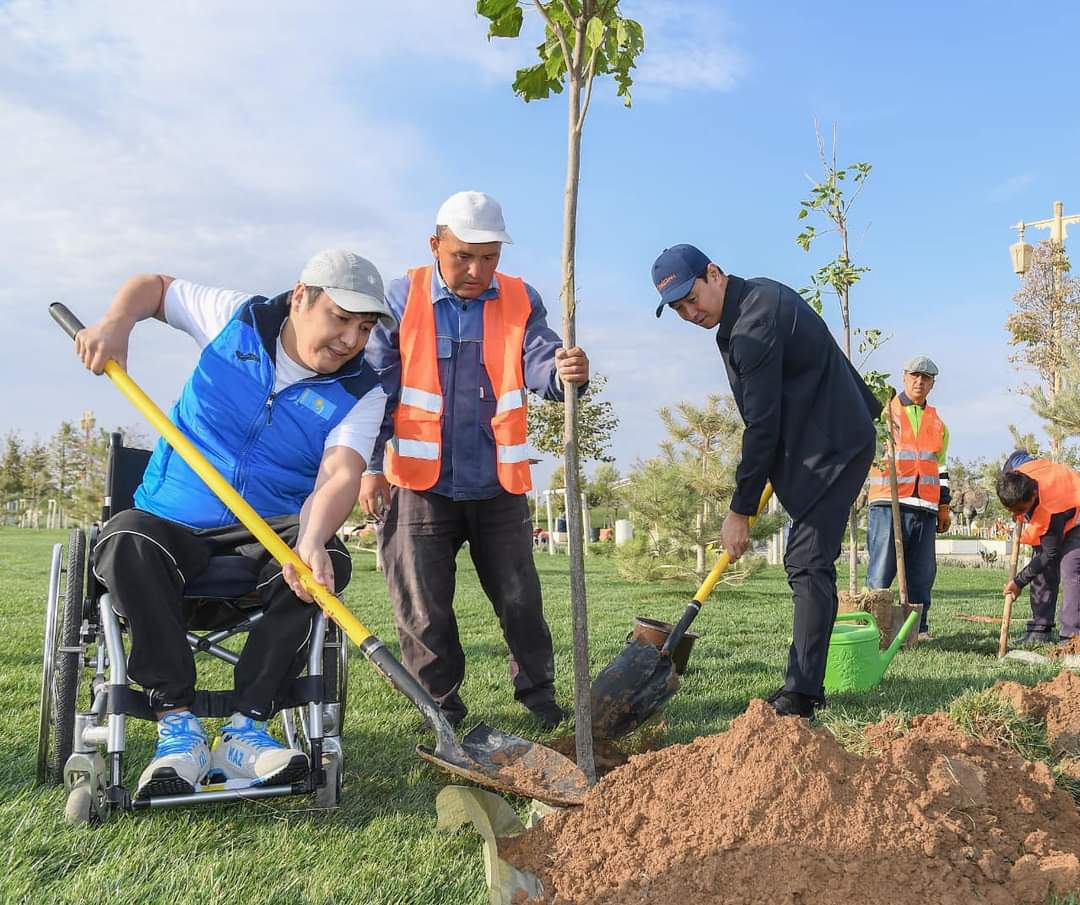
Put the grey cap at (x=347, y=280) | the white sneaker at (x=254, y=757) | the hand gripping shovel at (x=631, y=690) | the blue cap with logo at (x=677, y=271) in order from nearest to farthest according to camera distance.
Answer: the white sneaker at (x=254, y=757) → the grey cap at (x=347, y=280) → the hand gripping shovel at (x=631, y=690) → the blue cap with logo at (x=677, y=271)

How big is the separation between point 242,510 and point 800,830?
5.58 ft

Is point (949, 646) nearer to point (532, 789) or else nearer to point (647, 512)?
point (532, 789)

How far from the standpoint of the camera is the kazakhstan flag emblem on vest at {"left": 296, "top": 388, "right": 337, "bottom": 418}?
2.97m

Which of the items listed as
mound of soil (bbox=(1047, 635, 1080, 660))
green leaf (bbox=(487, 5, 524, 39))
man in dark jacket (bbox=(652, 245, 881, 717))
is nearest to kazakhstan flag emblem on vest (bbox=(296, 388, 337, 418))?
green leaf (bbox=(487, 5, 524, 39))

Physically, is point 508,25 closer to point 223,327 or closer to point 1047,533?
point 223,327

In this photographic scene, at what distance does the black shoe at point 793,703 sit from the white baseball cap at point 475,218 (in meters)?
2.01

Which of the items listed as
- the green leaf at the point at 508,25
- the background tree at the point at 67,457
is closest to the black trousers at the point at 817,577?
the green leaf at the point at 508,25

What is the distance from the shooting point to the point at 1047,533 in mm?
6703

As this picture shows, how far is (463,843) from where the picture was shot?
2.36 m

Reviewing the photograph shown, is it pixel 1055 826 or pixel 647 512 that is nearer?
pixel 1055 826

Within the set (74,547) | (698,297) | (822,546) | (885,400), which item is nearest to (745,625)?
(885,400)

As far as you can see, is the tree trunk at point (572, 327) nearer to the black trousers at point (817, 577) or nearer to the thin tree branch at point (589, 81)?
the thin tree branch at point (589, 81)

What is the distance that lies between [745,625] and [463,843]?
5419 mm

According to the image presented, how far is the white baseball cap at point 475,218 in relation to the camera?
3.29 metres
